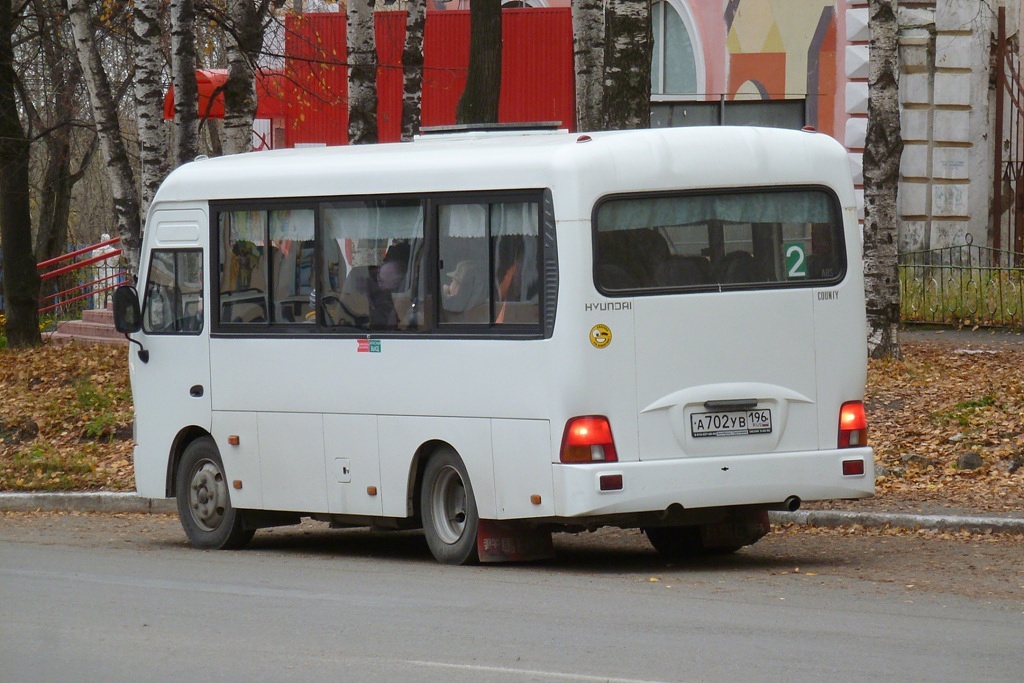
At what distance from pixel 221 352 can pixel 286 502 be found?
1224 mm

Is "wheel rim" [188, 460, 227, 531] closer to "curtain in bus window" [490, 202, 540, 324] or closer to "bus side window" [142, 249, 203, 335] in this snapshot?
"bus side window" [142, 249, 203, 335]

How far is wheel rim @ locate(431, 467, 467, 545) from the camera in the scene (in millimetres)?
10961

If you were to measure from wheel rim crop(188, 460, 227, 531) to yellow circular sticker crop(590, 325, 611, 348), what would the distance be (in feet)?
12.2

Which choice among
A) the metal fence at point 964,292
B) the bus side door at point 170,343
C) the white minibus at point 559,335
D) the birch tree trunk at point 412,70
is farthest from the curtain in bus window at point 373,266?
the metal fence at point 964,292

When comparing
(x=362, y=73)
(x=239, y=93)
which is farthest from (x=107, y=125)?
(x=239, y=93)

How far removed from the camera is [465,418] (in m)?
10.7

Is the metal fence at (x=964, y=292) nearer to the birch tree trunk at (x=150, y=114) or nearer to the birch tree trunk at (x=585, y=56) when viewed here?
the birch tree trunk at (x=585, y=56)

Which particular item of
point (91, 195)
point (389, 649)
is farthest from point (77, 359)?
→ point (91, 195)

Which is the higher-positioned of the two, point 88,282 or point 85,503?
point 88,282

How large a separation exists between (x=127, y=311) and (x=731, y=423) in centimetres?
500

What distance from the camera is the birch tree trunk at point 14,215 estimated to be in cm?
2620

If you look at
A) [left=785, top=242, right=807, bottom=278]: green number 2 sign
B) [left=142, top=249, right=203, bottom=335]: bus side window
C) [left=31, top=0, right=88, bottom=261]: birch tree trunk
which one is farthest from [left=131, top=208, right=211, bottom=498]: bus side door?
[left=31, top=0, right=88, bottom=261]: birch tree trunk

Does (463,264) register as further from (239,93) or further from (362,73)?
(362,73)

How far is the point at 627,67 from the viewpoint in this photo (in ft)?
49.0
